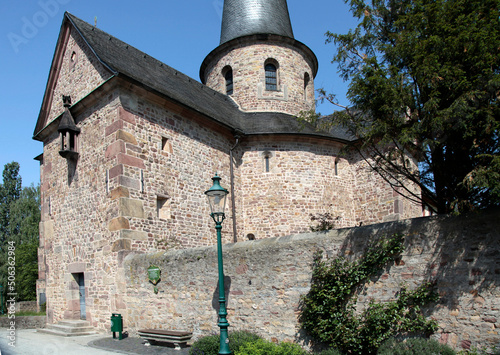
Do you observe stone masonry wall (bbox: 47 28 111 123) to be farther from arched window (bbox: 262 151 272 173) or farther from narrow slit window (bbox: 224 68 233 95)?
narrow slit window (bbox: 224 68 233 95)

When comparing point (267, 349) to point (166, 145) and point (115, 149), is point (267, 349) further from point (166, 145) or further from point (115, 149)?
point (166, 145)

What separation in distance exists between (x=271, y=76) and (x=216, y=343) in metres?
15.5

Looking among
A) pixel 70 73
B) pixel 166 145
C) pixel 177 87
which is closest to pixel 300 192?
pixel 166 145

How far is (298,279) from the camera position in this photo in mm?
8117

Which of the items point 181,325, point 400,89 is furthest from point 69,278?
point 400,89

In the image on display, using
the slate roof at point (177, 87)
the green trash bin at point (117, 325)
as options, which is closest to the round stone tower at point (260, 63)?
the slate roof at point (177, 87)

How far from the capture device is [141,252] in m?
11.9

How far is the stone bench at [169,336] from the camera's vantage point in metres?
9.30

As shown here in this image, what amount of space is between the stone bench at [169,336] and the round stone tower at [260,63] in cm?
1251

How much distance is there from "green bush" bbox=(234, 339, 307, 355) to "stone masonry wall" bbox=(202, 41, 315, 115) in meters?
14.1

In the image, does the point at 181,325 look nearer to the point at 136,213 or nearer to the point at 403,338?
the point at 136,213

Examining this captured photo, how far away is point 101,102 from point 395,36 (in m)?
9.11

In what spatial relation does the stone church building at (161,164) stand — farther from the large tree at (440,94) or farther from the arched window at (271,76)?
the large tree at (440,94)

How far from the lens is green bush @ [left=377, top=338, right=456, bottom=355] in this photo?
6.11m
